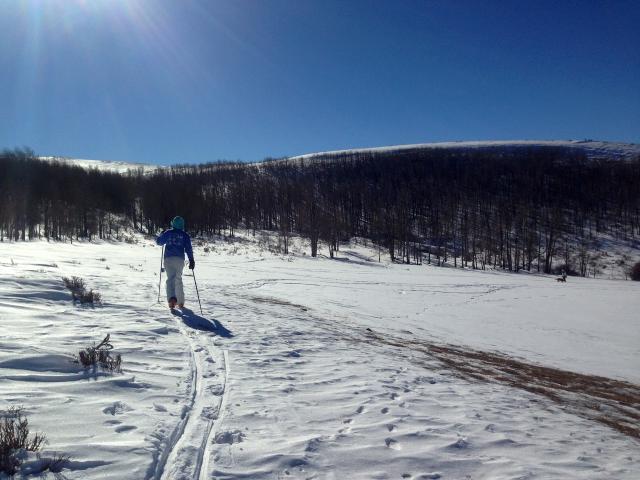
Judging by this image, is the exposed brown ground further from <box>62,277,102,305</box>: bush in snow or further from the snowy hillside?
the snowy hillside

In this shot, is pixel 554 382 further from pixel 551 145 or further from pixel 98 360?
pixel 551 145

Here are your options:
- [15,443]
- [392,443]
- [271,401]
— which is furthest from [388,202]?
[15,443]

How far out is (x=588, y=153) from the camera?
479 ft

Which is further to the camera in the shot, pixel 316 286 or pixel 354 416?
pixel 316 286

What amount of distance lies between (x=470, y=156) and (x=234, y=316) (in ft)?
491

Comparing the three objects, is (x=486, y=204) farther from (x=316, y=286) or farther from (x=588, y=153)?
(x=316, y=286)

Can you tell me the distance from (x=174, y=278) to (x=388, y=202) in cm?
8595

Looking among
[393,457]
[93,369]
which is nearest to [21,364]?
[93,369]

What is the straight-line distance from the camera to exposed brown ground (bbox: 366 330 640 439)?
16.5 feet

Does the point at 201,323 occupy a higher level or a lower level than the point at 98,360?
lower

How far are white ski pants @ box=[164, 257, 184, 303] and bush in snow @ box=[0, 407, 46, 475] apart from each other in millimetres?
5932

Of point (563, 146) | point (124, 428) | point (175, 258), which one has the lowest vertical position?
point (124, 428)

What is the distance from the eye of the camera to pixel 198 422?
11.7ft

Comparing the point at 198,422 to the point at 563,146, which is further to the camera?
the point at 563,146
